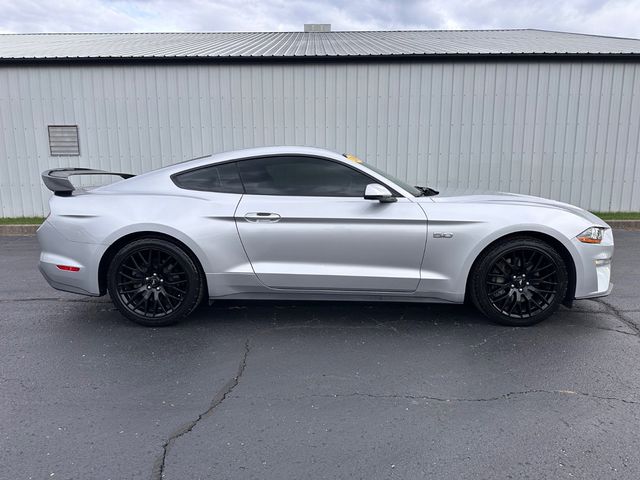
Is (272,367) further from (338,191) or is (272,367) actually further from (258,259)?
(338,191)

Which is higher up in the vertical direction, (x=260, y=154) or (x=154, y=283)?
(x=260, y=154)

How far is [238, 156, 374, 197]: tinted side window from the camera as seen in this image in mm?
3900

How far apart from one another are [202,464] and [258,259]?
5.97 feet

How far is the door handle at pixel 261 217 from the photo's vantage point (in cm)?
379

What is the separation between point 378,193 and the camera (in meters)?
3.67

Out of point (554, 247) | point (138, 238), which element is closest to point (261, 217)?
point (138, 238)

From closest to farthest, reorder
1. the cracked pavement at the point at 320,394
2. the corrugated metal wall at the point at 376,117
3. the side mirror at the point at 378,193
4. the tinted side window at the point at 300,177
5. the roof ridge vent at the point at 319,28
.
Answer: the cracked pavement at the point at 320,394
the side mirror at the point at 378,193
the tinted side window at the point at 300,177
the corrugated metal wall at the point at 376,117
the roof ridge vent at the point at 319,28

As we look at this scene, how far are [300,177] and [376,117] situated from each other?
17.3 ft

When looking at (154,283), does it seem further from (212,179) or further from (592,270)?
(592,270)

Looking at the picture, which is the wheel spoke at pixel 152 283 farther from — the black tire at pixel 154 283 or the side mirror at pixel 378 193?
the side mirror at pixel 378 193

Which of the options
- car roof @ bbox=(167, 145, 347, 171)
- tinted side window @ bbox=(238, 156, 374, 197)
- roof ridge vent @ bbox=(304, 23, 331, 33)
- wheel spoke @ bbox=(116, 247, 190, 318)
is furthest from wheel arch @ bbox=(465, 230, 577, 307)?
roof ridge vent @ bbox=(304, 23, 331, 33)

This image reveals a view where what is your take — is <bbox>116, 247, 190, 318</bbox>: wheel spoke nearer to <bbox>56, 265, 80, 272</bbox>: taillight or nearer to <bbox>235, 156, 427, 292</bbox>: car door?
<bbox>56, 265, 80, 272</bbox>: taillight

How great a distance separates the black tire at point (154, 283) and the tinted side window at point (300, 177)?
2.78 feet

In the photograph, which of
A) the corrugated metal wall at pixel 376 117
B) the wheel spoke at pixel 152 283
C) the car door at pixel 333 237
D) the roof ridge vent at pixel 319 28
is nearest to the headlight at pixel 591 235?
the car door at pixel 333 237
